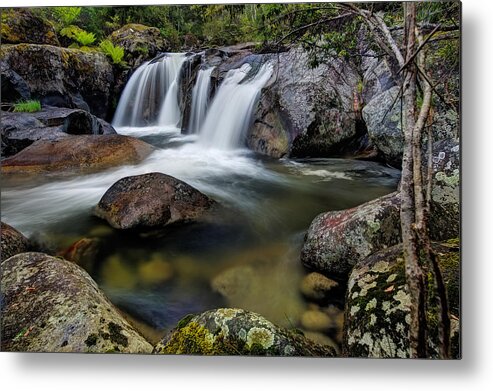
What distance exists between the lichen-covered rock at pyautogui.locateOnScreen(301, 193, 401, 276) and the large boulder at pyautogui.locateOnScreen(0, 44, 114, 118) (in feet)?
5.04

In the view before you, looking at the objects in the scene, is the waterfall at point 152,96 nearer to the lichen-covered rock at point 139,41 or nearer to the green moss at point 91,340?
the lichen-covered rock at point 139,41

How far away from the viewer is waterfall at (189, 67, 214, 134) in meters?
2.20

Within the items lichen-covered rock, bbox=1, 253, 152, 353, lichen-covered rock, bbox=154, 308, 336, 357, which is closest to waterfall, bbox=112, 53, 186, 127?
lichen-covered rock, bbox=1, 253, 152, 353

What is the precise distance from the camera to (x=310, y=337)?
1.58m

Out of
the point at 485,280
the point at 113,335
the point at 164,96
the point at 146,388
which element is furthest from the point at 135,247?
the point at 485,280

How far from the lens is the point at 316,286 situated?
5.60 feet

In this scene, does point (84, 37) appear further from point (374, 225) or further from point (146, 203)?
point (374, 225)

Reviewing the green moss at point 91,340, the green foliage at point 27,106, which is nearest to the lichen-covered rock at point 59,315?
the green moss at point 91,340

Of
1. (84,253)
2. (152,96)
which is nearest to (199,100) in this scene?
(152,96)

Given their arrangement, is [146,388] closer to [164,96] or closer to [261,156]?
[261,156]

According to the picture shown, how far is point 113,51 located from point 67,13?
288 millimetres

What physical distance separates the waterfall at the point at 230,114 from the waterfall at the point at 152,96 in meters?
0.22

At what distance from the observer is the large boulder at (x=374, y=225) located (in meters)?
1.59

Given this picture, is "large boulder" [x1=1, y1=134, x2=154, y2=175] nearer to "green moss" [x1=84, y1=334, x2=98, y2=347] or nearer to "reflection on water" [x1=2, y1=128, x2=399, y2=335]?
"reflection on water" [x1=2, y1=128, x2=399, y2=335]
